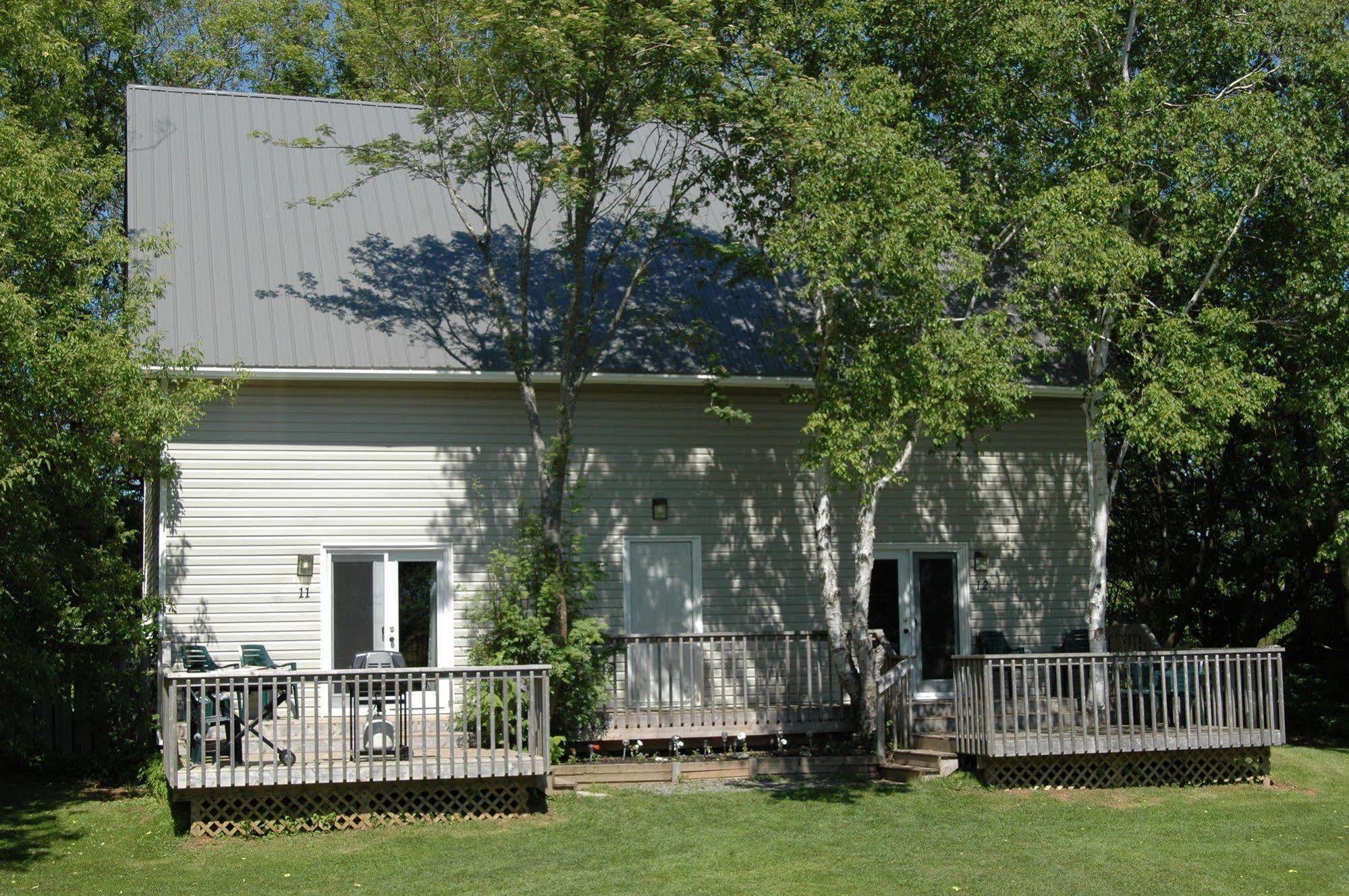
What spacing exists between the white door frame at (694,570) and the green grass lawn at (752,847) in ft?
9.28

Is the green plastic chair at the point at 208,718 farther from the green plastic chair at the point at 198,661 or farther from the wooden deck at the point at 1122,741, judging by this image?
the wooden deck at the point at 1122,741

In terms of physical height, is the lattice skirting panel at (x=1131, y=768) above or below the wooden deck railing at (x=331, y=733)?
below

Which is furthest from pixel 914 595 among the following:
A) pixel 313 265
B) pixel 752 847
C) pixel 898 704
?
pixel 313 265

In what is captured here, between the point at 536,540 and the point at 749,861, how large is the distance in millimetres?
4559

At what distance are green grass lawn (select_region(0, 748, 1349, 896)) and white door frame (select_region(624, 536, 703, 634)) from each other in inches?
111

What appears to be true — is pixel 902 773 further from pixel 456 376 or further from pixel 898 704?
pixel 456 376

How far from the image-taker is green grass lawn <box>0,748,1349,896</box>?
924 centimetres

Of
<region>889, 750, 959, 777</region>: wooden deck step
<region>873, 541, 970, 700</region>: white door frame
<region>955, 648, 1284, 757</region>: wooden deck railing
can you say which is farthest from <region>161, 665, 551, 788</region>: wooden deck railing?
<region>873, 541, 970, 700</region>: white door frame

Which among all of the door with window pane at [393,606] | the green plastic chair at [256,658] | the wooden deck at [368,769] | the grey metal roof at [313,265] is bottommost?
the wooden deck at [368,769]

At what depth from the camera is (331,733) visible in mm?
10711

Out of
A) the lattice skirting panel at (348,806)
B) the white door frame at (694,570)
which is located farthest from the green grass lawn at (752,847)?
the white door frame at (694,570)

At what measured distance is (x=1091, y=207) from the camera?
12867mm

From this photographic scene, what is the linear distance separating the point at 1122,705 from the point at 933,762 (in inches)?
79.3

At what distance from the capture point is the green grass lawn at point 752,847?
924 centimetres
